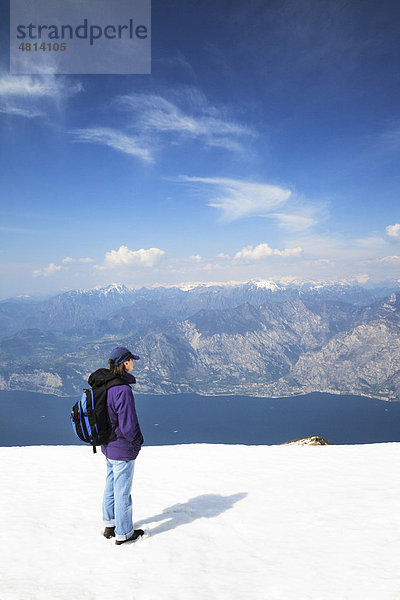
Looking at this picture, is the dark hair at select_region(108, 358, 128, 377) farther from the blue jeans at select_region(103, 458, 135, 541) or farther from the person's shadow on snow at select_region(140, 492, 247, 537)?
the person's shadow on snow at select_region(140, 492, 247, 537)

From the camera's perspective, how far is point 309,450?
12.6 metres

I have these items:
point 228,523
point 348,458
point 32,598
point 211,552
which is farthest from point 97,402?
point 348,458

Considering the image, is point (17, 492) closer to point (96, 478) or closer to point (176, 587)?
point (96, 478)

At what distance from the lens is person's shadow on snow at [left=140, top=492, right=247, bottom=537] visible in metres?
6.82

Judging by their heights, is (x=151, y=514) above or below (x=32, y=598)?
below

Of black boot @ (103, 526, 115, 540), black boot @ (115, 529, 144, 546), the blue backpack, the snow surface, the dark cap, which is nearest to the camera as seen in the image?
the snow surface

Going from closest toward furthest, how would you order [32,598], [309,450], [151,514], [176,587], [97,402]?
1. [32,598]
2. [176,587]
3. [97,402]
4. [151,514]
5. [309,450]

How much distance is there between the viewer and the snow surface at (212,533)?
4.89m

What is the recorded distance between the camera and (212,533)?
643 centimetres

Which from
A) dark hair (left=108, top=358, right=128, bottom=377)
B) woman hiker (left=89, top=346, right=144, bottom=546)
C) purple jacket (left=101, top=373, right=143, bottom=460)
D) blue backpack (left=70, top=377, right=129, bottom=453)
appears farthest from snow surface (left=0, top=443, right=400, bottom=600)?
dark hair (left=108, top=358, right=128, bottom=377)

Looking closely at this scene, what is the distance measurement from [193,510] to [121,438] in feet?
9.43

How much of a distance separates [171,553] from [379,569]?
9.87ft

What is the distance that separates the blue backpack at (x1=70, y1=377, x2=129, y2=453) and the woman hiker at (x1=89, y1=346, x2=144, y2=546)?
6 cm

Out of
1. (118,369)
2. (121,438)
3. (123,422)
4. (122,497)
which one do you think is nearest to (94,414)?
(123,422)
